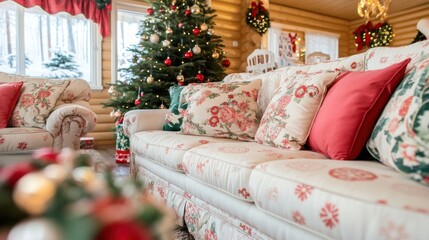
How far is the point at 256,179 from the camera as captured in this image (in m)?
1.06

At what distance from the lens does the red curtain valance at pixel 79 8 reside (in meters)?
3.98

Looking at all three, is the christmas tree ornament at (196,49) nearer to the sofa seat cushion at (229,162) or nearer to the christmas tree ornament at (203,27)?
the christmas tree ornament at (203,27)

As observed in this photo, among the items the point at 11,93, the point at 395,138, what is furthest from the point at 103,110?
the point at 395,138

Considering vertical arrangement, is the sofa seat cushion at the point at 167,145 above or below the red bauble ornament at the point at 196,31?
below

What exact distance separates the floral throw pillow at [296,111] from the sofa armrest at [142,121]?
1004 millimetres

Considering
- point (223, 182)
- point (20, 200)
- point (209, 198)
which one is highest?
point (20, 200)

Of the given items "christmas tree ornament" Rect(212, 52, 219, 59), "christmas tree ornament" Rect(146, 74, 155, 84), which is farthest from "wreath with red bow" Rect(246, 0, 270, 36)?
"christmas tree ornament" Rect(146, 74, 155, 84)

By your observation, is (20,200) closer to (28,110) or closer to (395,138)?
(395,138)

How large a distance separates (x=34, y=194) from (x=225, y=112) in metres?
1.51

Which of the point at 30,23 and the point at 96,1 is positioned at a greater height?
the point at 96,1

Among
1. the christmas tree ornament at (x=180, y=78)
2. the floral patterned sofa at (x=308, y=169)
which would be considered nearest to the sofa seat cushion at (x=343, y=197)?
the floral patterned sofa at (x=308, y=169)

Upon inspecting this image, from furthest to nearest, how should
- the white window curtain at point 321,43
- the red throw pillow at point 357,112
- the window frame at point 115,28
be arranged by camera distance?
the white window curtain at point 321,43
the window frame at point 115,28
the red throw pillow at point 357,112

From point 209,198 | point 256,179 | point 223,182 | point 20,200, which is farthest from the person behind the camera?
point 209,198

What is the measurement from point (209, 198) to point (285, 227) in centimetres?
47
